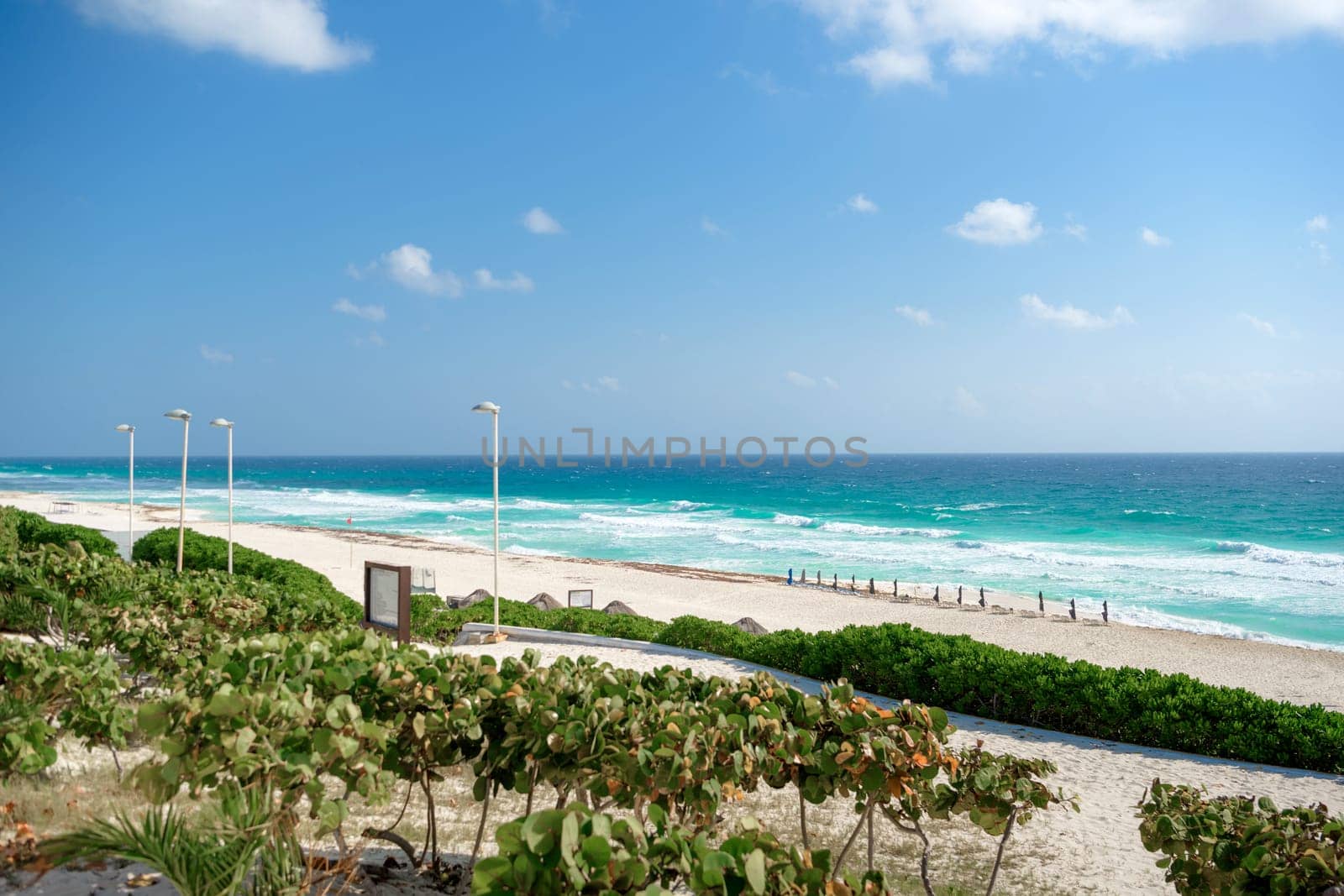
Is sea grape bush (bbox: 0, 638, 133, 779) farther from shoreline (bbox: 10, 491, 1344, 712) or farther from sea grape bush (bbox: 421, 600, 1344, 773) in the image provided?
shoreline (bbox: 10, 491, 1344, 712)

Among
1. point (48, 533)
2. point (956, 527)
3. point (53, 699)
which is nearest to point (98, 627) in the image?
point (53, 699)

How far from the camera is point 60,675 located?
5.22 metres

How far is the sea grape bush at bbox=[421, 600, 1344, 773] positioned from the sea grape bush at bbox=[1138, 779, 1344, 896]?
636cm

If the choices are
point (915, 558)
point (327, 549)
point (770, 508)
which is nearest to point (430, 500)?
point (770, 508)

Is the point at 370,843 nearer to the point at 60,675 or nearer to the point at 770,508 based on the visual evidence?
the point at 60,675

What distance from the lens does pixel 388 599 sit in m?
13.0

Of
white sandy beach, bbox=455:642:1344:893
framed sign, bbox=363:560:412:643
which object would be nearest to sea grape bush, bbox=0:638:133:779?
white sandy beach, bbox=455:642:1344:893

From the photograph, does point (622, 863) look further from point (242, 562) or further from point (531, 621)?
point (242, 562)

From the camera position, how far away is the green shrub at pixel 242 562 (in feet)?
48.5

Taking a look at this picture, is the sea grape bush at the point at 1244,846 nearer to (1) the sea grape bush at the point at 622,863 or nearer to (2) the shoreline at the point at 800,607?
(1) the sea grape bush at the point at 622,863

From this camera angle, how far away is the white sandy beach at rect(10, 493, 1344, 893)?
7062 mm

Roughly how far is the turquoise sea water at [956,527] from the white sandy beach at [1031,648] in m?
5.15

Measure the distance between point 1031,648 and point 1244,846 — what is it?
829 inches

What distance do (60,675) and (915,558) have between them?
44.0m
